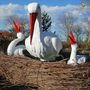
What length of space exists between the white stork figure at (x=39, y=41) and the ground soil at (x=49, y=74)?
66.6 inches

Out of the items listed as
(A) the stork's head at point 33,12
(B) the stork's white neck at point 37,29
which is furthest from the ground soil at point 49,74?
(B) the stork's white neck at point 37,29

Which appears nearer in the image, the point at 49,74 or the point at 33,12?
the point at 49,74

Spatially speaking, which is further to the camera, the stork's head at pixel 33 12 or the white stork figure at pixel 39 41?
the white stork figure at pixel 39 41

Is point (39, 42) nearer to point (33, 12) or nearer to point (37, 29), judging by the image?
point (37, 29)

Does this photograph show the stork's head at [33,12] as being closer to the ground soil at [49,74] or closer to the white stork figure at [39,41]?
the white stork figure at [39,41]

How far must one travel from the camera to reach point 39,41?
7223mm

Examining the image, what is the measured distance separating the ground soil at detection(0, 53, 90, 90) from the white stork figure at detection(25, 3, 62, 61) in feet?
5.55

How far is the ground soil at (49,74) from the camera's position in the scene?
4.62 meters

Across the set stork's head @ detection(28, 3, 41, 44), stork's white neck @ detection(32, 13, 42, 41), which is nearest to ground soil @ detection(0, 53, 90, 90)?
stork's head @ detection(28, 3, 41, 44)

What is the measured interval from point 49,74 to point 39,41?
97.0 inches

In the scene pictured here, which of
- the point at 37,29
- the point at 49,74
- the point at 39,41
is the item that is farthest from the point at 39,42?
the point at 49,74

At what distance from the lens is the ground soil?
462 centimetres

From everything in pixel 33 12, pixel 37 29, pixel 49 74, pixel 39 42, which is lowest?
pixel 49 74

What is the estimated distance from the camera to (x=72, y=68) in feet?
15.1
